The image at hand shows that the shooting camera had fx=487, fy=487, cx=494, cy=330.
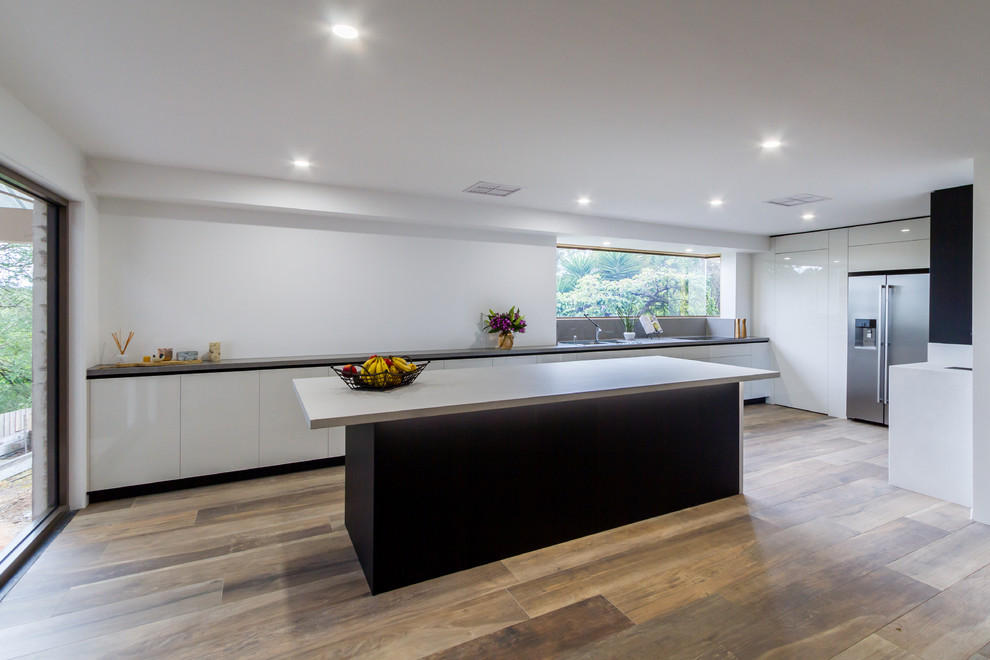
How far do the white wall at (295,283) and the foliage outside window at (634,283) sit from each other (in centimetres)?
100

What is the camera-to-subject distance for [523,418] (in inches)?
101

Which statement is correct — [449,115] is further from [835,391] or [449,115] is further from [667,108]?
[835,391]

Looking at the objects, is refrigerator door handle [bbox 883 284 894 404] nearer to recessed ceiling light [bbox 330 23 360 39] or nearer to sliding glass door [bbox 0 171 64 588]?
recessed ceiling light [bbox 330 23 360 39]

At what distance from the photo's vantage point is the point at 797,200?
4.42 metres

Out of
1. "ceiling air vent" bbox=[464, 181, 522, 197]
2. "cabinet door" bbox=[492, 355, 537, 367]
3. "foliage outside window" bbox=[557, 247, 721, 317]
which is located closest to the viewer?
"ceiling air vent" bbox=[464, 181, 522, 197]

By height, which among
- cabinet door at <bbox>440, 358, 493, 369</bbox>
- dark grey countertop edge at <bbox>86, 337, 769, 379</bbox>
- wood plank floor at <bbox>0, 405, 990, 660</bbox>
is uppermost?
dark grey countertop edge at <bbox>86, 337, 769, 379</bbox>

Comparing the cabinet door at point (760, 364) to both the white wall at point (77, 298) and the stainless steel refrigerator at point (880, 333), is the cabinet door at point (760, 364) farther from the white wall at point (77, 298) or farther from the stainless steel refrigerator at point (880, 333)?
the white wall at point (77, 298)

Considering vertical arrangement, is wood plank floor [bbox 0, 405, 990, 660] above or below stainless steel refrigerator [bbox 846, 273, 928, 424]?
below

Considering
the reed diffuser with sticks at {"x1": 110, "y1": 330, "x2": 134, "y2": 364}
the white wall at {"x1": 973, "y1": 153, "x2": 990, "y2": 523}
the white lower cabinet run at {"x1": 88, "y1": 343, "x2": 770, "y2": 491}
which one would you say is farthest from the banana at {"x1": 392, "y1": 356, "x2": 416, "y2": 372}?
the white wall at {"x1": 973, "y1": 153, "x2": 990, "y2": 523}

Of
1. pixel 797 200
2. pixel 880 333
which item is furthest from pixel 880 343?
pixel 797 200

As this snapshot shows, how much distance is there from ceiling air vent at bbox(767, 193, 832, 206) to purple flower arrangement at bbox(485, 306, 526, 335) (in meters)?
2.57

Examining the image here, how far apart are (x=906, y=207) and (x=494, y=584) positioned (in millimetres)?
5164

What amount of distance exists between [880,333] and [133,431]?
6.89 meters

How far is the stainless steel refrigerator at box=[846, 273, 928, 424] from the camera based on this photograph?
4.97 m
